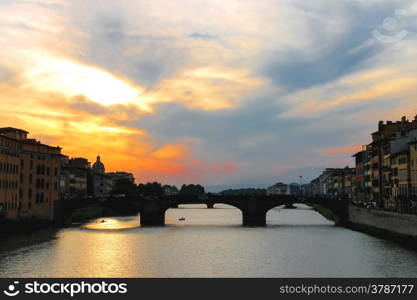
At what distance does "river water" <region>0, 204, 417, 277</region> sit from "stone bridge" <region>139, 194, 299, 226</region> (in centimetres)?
2591

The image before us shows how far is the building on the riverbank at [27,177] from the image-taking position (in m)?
87.8

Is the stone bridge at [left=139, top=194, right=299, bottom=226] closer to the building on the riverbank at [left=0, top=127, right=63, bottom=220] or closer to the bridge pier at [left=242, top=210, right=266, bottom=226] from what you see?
the bridge pier at [left=242, top=210, right=266, bottom=226]

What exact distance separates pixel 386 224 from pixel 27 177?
62.2 metres

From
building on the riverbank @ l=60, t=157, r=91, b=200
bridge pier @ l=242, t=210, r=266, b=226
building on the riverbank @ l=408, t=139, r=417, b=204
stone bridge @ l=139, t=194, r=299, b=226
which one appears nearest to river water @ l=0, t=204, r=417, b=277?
building on the riverbank @ l=408, t=139, r=417, b=204

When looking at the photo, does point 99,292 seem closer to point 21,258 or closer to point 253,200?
point 21,258

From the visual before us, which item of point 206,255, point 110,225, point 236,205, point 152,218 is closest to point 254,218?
point 236,205

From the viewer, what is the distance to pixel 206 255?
2480 inches

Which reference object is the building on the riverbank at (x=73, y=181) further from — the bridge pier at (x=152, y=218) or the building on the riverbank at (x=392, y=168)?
the building on the riverbank at (x=392, y=168)

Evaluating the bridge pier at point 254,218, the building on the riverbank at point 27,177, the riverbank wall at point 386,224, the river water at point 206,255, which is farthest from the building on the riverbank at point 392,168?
the building on the riverbank at point 27,177

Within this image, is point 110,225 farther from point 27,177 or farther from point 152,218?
point 27,177

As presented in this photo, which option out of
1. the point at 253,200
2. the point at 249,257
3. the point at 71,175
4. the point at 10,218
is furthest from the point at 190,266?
the point at 71,175

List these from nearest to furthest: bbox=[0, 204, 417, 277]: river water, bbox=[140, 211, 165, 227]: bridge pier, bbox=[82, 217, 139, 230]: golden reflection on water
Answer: bbox=[0, 204, 417, 277]: river water < bbox=[82, 217, 139, 230]: golden reflection on water < bbox=[140, 211, 165, 227]: bridge pier

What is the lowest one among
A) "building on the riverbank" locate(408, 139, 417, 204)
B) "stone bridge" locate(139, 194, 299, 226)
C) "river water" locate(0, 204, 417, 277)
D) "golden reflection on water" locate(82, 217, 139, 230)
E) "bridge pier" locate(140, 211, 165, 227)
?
"river water" locate(0, 204, 417, 277)

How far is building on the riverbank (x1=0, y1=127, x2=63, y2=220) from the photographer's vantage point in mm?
87812
